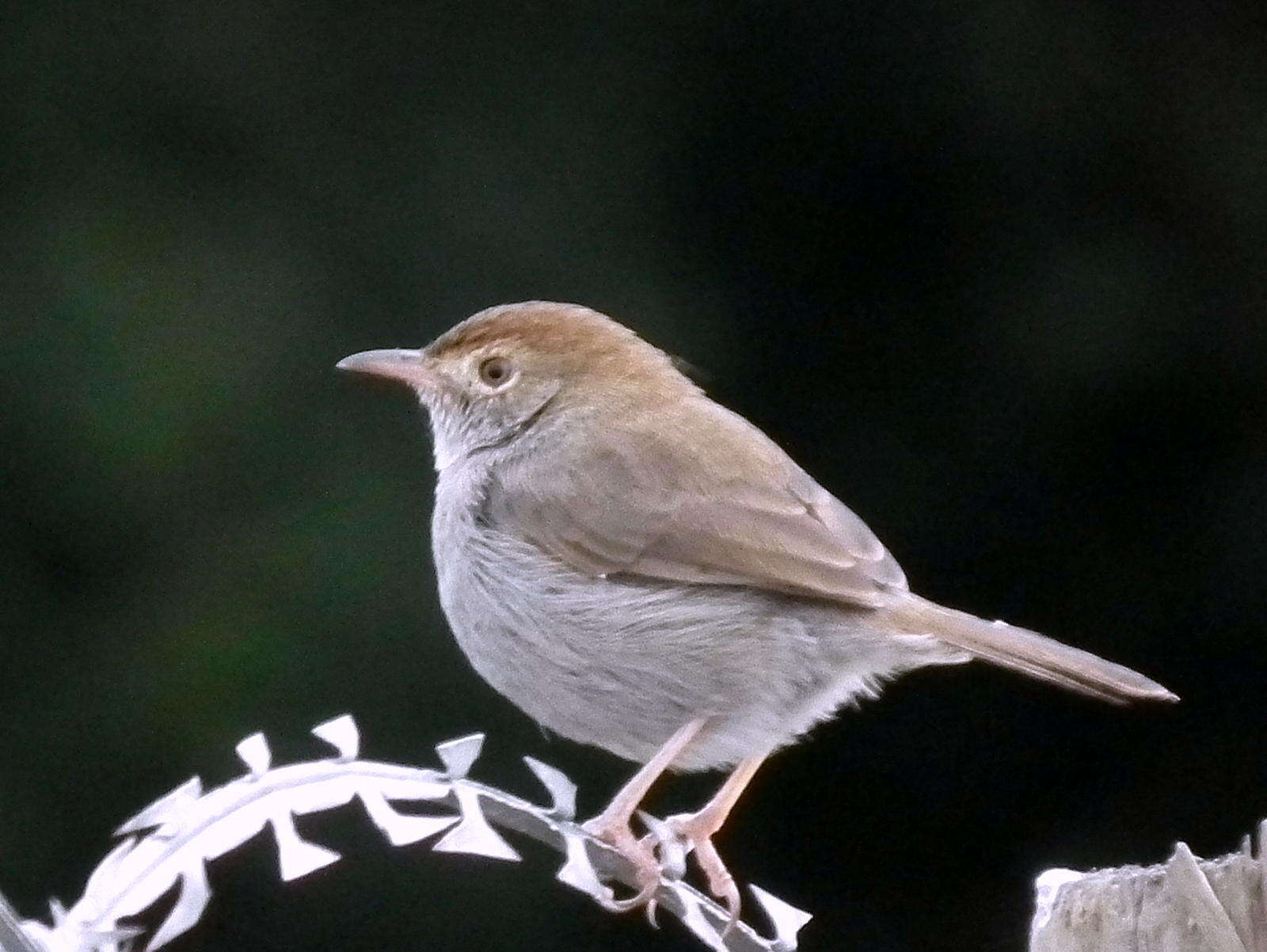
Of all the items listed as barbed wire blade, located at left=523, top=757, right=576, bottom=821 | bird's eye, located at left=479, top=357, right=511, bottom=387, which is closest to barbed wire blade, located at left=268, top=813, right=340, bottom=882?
barbed wire blade, located at left=523, top=757, right=576, bottom=821

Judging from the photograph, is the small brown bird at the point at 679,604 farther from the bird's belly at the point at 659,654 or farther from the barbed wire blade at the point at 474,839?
the barbed wire blade at the point at 474,839

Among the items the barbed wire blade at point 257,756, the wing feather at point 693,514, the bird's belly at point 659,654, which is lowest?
the bird's belly at point 659,654

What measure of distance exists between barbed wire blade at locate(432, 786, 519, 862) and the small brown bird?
1.21 metres

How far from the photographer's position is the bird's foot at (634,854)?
109 inches

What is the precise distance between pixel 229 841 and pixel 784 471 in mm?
2188

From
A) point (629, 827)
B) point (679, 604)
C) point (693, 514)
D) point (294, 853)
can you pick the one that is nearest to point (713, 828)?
point (629, 827)

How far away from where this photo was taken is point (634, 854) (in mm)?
3059

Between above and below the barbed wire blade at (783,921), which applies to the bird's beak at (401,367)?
above

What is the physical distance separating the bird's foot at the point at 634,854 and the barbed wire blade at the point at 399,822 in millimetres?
560

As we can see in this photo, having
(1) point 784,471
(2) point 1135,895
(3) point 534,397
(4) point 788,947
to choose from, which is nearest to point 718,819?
(1) point 784,471

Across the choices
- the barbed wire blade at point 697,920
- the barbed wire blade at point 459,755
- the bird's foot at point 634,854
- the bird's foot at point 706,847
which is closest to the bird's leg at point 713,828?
the bird's foot at point 706,847

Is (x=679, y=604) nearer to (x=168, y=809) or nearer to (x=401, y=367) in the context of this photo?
(x=401, y=367)

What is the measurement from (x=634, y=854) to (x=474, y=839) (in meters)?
1.22

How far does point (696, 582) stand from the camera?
364cm
